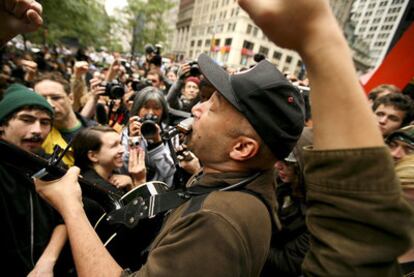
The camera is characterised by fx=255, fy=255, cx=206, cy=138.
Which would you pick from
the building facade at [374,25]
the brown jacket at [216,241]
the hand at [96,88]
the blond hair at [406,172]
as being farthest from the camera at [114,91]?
the building facade at [374,25]

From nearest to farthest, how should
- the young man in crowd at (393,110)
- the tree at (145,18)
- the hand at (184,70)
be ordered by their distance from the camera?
the young man in crowd at (393,110)
the hand at (184,70)
the tree at (145,18)

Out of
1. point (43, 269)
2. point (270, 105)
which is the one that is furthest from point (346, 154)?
point (43, 269)

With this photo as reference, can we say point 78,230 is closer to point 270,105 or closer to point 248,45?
point 270,105

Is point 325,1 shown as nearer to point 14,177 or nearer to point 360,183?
point 360,183

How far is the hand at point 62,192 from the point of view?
4.56 ft

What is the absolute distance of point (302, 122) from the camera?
1.47 m

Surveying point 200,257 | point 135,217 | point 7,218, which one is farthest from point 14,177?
point 200,257

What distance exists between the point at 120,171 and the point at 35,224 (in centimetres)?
147

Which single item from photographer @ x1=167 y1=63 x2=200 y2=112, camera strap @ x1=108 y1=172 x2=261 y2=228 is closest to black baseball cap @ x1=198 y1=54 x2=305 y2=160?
camera strap @ x1=108 y1=172 x2=261 y2=228

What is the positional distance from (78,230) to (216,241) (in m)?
0.76

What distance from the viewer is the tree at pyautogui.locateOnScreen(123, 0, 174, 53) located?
36969mm

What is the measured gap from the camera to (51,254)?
1562mm

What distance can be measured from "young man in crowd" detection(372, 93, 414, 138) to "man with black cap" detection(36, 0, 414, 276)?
2.97 metres

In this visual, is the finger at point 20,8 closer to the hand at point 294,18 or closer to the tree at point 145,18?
the hand at point 294,18
